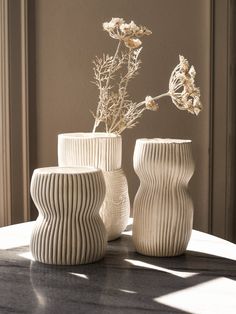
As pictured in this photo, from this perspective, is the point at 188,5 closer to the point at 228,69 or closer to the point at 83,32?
the point at 228,69

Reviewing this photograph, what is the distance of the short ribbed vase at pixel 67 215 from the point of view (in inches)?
42.8

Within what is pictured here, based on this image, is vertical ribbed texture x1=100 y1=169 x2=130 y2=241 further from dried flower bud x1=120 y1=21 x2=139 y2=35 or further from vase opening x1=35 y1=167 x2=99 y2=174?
dried flower bud x1=120 y1=21 x2=139 y2=35

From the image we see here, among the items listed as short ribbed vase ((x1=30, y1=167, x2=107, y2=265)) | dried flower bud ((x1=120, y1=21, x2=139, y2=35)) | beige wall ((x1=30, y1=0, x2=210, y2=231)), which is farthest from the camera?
beige wall ((x1=30, y1=0, x2=210, y2=231))

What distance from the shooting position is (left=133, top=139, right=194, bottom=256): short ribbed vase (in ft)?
3.84

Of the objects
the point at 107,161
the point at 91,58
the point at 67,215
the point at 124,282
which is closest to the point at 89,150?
the point at 107,161

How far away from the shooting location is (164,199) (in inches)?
46.4

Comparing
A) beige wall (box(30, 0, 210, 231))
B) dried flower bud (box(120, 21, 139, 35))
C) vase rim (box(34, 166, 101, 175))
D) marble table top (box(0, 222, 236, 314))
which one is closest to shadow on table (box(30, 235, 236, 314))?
marble table top (box(0, 222, 236, 314))

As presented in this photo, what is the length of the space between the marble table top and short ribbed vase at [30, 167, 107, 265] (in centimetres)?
3

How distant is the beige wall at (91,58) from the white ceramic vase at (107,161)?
3.31ft

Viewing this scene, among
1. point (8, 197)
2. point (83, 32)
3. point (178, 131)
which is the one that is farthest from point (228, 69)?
point (8, 197)

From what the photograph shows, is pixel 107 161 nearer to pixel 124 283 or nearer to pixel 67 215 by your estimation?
pixel 67 215

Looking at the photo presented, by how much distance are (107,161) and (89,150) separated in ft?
0.18

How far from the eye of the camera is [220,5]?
2379 mm

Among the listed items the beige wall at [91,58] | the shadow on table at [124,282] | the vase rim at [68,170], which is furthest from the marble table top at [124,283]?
the beige wall at [91,58]
